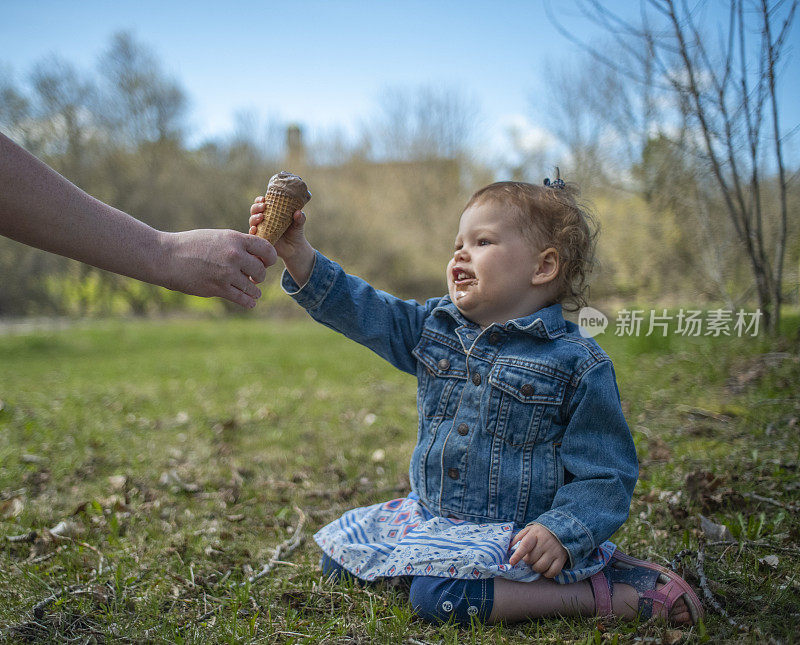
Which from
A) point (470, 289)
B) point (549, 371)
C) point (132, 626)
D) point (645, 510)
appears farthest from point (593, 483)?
point (132, 626)

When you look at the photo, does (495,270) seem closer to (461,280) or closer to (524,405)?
(461,280)

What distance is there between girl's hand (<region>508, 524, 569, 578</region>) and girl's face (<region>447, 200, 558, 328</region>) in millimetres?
667

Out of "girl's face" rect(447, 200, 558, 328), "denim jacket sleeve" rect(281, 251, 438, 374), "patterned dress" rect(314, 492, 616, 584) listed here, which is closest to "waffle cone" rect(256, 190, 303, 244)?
"denim jacket sleeve" rect(281, 251, 438, 374)

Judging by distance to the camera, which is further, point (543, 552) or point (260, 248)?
point (260, 248)

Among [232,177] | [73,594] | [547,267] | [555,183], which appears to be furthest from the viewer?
[232,177]

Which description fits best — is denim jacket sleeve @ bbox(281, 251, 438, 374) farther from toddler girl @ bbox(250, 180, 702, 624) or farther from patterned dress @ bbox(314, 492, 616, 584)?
patterned dress @ bbox(314, 492, 616, 584)

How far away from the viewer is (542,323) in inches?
75.2

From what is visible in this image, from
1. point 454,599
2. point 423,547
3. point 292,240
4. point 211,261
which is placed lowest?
point 454,599

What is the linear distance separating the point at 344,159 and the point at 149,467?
13.7 m

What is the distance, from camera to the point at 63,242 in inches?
64.9

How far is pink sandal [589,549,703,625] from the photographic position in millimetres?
1670

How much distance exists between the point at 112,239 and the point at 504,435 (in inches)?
47.7

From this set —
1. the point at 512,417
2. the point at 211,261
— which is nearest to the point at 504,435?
the point at 512,417

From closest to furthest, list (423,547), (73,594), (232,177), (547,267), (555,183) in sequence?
(423,547) < (73,594) < (547,267) < (555,183) < (232,177)
